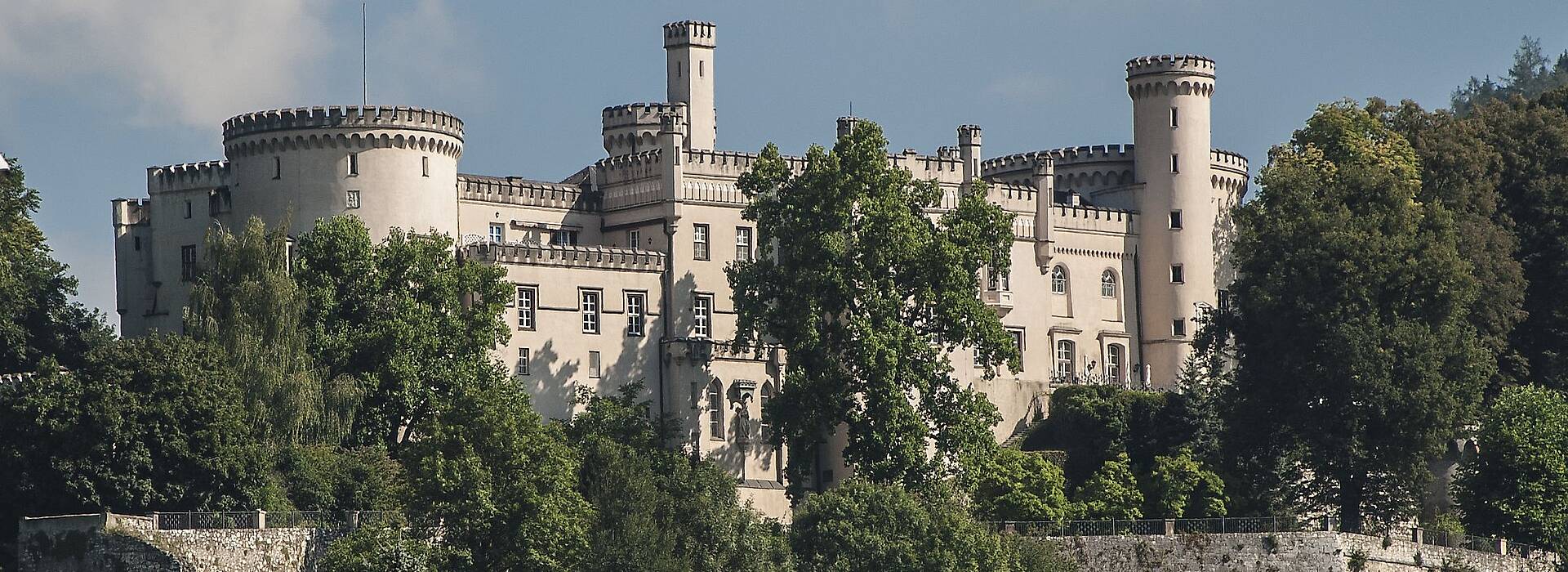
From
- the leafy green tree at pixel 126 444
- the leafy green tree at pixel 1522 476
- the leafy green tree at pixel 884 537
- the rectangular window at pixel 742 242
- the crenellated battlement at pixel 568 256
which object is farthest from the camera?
the rectangular window at pixel 742 242

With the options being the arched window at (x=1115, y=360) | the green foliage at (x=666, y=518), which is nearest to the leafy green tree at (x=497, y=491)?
the green foliage at (x=666, y=518)

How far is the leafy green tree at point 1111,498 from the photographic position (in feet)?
290

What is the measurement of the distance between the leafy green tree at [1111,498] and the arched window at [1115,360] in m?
15.8

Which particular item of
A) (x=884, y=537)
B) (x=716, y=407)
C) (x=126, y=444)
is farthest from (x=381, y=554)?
(x=716, y=407)

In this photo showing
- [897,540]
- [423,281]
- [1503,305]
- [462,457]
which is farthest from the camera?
[1503,305]

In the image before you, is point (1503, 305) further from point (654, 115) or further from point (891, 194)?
point (654, 115)

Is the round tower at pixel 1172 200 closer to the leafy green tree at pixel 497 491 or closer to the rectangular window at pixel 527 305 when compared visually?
the rectangular window at pixel 527 305

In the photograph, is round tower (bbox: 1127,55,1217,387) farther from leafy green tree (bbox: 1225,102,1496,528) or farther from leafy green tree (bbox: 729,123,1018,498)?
leafy green tree (bbox: 729,123,1018,498)

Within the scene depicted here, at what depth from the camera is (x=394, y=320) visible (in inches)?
3268

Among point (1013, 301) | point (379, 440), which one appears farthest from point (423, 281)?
point (1013, 301)

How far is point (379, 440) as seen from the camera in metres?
82.4

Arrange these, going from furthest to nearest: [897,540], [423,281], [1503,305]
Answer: [1503,305], [423,281], [897,540]

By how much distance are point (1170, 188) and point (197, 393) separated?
43407mm

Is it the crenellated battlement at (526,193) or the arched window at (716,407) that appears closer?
the arched window at (716,407)
